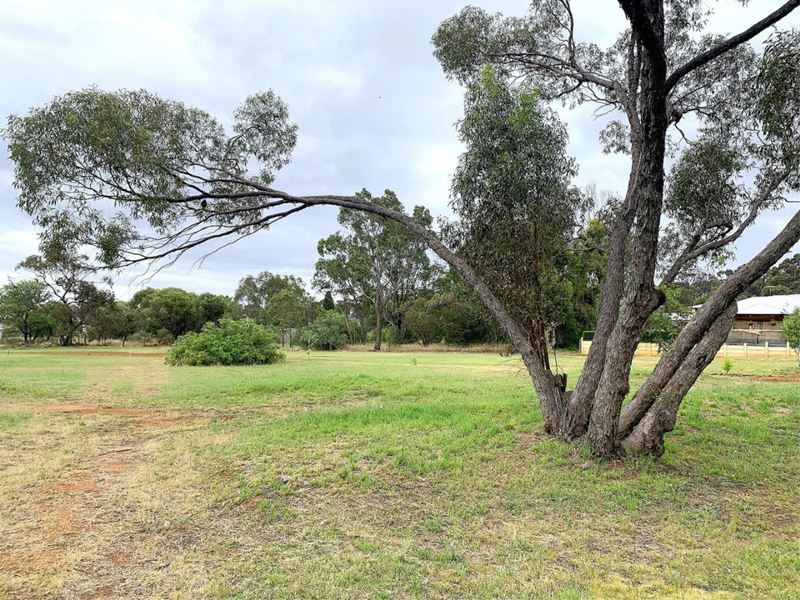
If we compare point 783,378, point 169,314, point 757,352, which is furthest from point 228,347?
point 757,352

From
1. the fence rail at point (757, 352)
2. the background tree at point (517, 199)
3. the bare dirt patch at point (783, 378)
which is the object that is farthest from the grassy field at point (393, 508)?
the fence rail at point (757, 352)

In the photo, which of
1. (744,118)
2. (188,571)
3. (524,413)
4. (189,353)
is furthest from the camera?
(189,353)

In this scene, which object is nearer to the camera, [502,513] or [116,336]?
[502,513]

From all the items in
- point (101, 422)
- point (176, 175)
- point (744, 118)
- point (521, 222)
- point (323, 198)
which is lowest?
point (101, 422)

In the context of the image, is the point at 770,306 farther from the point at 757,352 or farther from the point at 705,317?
the point at 705,317

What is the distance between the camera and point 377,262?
135 ft

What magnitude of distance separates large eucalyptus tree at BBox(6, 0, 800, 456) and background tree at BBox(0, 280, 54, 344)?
42.0m

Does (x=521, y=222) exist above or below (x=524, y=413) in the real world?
above

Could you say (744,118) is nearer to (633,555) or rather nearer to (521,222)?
(521,222)

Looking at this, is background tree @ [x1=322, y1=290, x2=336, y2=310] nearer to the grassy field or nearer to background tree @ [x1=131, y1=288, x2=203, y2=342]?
background tree @ [x1=131, y1=288, x2=203, y2=342]

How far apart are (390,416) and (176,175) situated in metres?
5.34

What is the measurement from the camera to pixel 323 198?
7527 millimetres

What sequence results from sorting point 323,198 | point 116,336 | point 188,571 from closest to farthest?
point 188,571, point 323,198, point 116,336

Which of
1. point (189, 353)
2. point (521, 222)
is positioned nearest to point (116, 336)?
point (189, 353)
